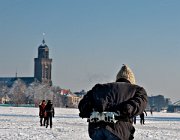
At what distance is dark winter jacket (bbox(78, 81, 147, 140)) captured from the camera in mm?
5191

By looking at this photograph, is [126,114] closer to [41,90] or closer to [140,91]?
[140,91]

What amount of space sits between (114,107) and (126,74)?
476mm

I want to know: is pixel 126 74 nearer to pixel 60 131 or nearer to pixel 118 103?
pixel 118 103

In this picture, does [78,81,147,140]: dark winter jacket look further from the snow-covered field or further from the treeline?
the treeline

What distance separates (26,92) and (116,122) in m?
156

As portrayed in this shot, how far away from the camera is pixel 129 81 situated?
18.0 ft

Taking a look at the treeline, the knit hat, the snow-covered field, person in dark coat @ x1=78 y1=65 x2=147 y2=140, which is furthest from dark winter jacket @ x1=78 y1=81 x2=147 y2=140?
the treeline

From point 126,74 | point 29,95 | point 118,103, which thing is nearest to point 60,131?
point 126,74

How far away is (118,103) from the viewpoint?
522cm

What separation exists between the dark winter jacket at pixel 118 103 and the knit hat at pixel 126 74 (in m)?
0.14

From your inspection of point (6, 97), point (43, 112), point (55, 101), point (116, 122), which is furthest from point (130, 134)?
point (6, 97)

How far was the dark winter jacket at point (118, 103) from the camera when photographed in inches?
204

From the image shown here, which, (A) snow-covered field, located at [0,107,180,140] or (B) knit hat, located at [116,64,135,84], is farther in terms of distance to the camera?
(A) snow-covered field, located at [0,107,180,140]

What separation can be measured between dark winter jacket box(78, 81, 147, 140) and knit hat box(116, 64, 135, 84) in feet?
0.48
